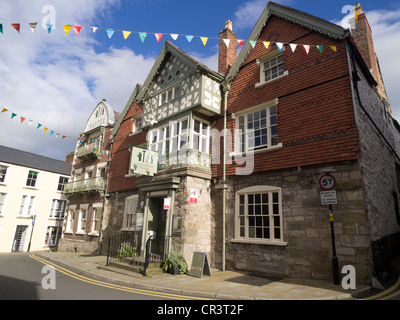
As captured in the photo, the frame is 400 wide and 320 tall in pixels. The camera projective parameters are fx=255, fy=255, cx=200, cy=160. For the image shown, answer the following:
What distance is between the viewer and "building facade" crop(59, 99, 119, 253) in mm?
19547

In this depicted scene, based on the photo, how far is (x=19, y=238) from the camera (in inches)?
1073

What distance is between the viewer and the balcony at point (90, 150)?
21406 millimetres

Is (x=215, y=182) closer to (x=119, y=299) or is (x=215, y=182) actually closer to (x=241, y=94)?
(x=241, y=94)

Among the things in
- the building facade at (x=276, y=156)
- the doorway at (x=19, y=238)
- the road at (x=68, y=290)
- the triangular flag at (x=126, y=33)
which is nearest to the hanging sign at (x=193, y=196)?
the building facade at (x=276, y=156)

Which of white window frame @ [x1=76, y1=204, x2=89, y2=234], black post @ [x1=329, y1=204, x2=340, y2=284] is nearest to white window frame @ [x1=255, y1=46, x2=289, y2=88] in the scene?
black post @ [x1=329, y1=204, x2=340, y2=284]

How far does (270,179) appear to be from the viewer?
10.5m

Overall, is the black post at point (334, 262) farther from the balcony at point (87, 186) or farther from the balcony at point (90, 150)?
the balcony at point (90, 150)

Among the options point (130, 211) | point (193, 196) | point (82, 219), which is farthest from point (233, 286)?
point (82, 219)

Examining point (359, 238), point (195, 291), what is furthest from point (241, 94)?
point (195, 291)

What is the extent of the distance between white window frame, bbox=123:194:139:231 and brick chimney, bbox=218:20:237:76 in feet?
31.5

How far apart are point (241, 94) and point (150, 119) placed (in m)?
5.60

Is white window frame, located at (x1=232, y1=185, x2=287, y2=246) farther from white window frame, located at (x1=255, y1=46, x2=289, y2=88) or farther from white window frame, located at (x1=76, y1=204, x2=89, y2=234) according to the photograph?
white window frame, located at (x1=76, y1=204, x2=89, y2=234)

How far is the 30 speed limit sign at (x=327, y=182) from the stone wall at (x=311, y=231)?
0.27 meters

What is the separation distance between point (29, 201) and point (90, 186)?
42.1 ft
